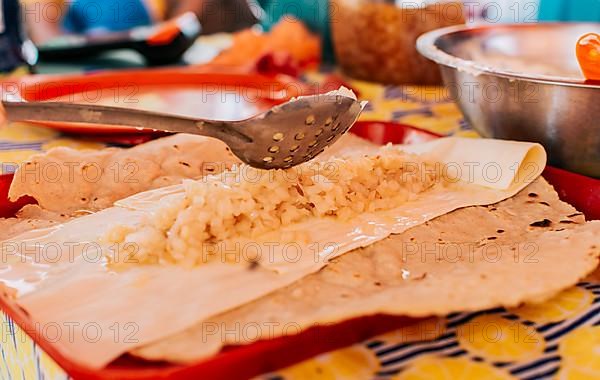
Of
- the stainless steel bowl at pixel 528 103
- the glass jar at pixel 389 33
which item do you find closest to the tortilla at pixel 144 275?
the stainless steel bowl at pixel 528 103

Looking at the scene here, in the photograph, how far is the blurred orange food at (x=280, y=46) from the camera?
2217 millimetres

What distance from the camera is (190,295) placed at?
80 centimetres

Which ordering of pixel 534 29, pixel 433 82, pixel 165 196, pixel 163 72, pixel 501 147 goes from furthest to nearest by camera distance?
pixel 433 82
pixel 163 72
pixel 534 29
pixel 501 147
pixel 165 196

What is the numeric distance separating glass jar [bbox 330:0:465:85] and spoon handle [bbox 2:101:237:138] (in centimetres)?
113

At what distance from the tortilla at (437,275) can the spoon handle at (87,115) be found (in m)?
0.29

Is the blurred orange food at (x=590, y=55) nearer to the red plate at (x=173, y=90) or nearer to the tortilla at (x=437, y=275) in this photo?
the tortilla at (x=437, y=275)

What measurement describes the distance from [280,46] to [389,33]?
465 mm

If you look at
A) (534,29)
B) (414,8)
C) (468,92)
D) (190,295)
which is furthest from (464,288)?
(414,8)

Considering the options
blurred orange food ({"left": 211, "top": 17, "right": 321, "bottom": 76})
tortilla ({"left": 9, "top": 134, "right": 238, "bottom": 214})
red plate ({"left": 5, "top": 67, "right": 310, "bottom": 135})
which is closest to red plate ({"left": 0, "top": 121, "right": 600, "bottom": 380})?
tortilla ({"left": 9, "top": 134, "right": 238, "bottom": 214})

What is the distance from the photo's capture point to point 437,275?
0.84m

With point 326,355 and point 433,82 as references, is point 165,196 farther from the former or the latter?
point 433,82

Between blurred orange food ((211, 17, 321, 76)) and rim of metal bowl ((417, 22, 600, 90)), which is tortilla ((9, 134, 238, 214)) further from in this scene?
blurred orange food ((211, 17, 321, 76))

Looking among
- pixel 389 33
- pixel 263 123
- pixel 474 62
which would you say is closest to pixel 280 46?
pixel 389 33

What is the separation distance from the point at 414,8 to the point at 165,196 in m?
1.10
